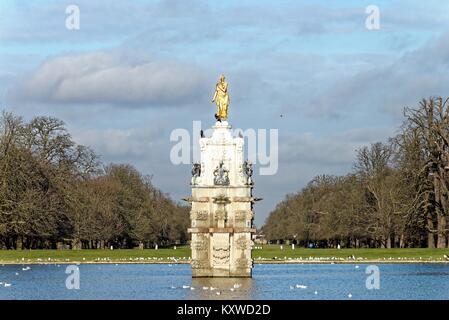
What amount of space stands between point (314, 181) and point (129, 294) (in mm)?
115389

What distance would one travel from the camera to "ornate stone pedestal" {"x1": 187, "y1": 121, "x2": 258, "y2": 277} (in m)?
62.8

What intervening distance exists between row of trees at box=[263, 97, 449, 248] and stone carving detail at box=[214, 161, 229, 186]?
42.4 m

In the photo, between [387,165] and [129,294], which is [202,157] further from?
[387,165]

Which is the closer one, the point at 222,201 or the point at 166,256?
the point at 222,201

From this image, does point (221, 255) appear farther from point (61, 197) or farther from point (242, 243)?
point (61, 197)

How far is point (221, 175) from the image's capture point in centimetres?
6278

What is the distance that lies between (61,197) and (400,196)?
2905cm

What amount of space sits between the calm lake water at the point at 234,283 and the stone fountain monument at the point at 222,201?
1.50m

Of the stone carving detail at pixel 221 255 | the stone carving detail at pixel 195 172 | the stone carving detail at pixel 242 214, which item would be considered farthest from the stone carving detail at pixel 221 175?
the stone carving detail at pixel 221 255

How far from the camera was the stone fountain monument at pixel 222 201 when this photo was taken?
206 feet
